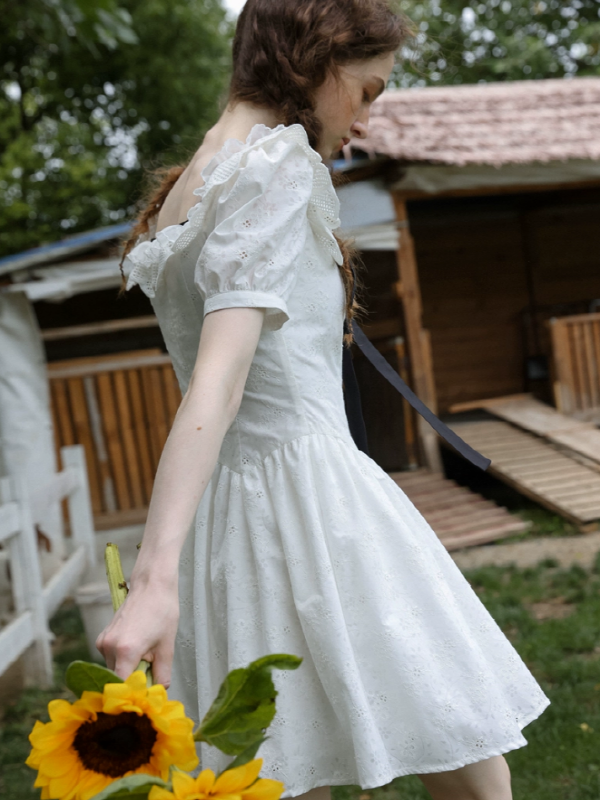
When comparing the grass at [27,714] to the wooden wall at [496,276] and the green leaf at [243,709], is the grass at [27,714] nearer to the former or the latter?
the green leaf at [243,709]

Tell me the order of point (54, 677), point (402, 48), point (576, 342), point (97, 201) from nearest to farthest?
point (402, 48), point (54, 677), point (576, 342), point (97, 201)

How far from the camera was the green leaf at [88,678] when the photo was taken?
26.6 inches

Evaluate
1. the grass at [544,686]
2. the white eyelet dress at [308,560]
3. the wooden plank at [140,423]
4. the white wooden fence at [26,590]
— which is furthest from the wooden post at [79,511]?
the white eyelet dress at [308,560]

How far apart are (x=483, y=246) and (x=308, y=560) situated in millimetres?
10569

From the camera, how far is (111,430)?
791 centimetres

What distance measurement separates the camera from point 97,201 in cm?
1870

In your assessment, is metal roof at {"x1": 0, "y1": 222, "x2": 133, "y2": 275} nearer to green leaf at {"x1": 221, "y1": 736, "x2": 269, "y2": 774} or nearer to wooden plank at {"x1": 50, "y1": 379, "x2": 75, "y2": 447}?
wooden plank at {"x1": 50, "y1": 379, "x2": 75, "y2": 447}

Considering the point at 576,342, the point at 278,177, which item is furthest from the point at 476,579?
the point at 278,177

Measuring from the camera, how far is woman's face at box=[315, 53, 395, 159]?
4.25ft

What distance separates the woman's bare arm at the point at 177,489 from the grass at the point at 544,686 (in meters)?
2.47

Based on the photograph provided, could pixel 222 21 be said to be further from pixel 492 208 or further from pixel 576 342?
pixel 576 342

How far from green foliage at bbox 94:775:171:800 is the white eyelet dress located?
0.54 m

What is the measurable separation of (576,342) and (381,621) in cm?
831

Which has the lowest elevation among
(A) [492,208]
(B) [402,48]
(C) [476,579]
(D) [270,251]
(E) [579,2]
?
(C) [476,579]
